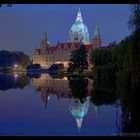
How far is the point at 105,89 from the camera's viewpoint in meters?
7.53

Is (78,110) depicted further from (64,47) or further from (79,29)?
(79,29)

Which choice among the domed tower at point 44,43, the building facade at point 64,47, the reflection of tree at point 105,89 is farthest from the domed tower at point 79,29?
the reflection of tree at point 105,89

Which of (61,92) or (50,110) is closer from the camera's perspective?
(50,110)

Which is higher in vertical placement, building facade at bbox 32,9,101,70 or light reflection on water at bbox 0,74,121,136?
building facade at bbox 32,9,101,70

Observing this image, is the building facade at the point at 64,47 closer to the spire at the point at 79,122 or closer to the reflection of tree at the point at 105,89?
the spire at the point at 79,122

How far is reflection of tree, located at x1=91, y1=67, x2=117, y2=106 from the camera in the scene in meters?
7.15

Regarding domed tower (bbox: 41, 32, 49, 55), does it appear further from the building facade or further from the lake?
the lake

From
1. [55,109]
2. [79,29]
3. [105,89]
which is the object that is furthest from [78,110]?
[105,89]

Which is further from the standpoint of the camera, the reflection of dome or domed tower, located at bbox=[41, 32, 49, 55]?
the reflection of dome

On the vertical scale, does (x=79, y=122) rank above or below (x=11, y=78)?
below

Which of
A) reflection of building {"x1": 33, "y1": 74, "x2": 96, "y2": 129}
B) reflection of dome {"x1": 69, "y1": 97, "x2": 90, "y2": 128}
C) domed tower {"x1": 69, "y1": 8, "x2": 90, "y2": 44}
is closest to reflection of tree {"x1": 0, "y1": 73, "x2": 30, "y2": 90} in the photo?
reflection of building {"x1": 33, "y1": 74, "x2": 96, "y2": 129}

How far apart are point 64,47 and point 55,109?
3.05 feet

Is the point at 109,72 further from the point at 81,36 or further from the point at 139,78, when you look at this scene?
the point at 139,78
